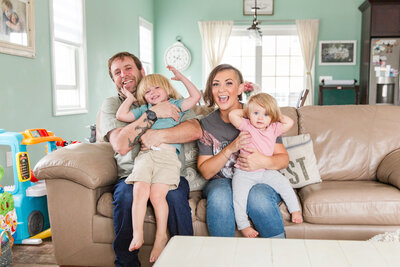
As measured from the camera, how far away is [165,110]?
2.16m

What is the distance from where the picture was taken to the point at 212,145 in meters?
2.18

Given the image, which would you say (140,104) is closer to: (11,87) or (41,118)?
(11,87)

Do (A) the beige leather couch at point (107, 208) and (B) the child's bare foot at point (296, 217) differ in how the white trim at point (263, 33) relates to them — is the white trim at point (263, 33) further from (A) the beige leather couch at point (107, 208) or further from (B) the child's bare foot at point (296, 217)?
(B) the child's bare foot at point (296, 217)

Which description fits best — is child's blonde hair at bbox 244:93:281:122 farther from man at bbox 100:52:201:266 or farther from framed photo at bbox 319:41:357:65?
framed photo at bbox 319:41:357:65

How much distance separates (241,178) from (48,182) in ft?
3.45

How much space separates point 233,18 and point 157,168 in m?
5.96

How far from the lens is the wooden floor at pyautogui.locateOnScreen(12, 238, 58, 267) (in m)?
2.25

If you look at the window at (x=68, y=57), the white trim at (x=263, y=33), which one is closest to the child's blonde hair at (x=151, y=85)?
the window at (x=68, y=57)

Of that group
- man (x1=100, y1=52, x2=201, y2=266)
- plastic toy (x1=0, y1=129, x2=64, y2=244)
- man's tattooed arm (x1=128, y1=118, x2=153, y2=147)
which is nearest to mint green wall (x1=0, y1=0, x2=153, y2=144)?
plastic toy (x1=0, y1=129, x2=64, y2=244)

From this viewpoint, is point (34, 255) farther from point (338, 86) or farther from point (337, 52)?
point (337, 52)

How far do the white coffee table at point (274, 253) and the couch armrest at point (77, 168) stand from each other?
32.6 inches

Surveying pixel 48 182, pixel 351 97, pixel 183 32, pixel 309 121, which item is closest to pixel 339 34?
pixel 351 97

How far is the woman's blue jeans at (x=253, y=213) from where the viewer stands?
186 centimetres

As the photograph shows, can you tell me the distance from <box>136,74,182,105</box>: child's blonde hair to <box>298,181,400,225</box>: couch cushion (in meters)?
1.00
